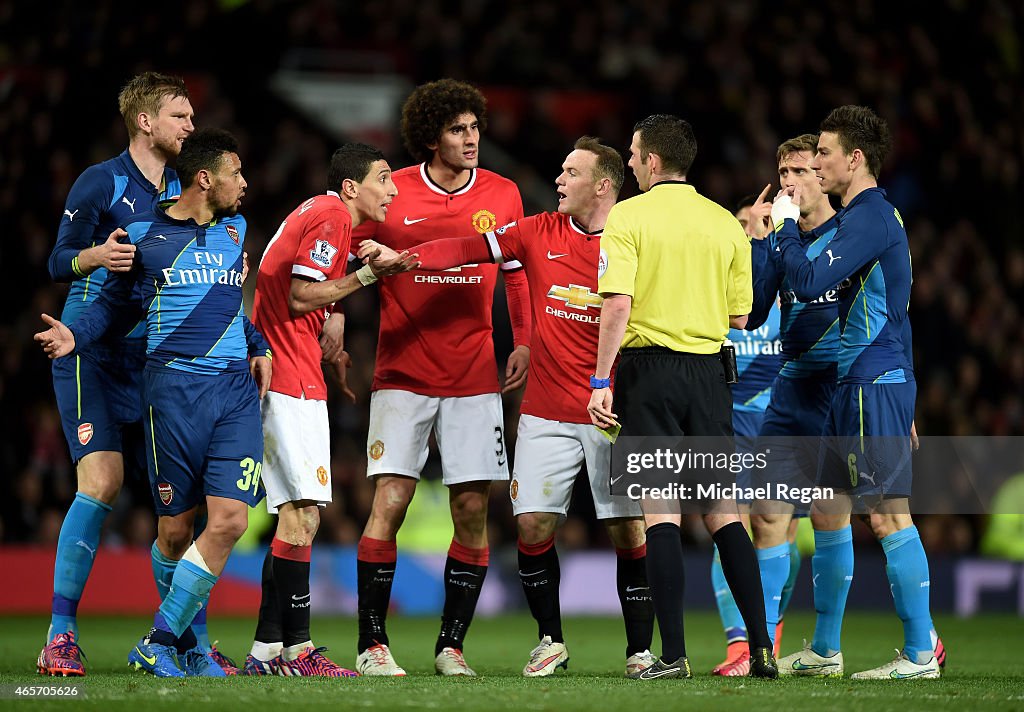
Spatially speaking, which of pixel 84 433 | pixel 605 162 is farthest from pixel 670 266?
pixel 84 433

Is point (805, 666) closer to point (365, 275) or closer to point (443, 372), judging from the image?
point (443, 372)

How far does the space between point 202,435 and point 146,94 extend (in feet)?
6.03

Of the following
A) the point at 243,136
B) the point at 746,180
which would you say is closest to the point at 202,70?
the point at 243,136

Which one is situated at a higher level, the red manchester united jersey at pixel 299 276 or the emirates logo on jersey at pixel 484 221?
the emirates logo on jersey at pixel 484 221

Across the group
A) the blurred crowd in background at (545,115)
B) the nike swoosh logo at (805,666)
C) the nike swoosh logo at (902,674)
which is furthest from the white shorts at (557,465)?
the blurred crowd in background at (545,115)

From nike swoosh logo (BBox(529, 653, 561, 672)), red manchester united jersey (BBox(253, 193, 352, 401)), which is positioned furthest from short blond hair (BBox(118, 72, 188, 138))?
nike swoosh logo (BBox(529, 653, 561, 672))

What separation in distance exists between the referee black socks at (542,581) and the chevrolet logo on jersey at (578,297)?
47.5 inches

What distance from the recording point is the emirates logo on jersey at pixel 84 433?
646 cm

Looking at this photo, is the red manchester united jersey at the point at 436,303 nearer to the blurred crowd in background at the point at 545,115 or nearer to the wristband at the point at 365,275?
the wristband at the point at 365,275

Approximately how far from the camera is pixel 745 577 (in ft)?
19.2

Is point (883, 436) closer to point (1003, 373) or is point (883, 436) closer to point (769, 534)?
point (769, 534)

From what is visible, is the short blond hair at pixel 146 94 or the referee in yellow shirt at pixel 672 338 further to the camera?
the short blond hair at pixel 146 94

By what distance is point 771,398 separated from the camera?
7.15 meters

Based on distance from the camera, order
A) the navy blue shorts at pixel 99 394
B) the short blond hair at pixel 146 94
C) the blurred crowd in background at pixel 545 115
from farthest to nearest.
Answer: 1. the blurred crowd in background at pixel 545 115
2. the short blond hair at pixel 146 94
3. the navy blue shorts at pixel 99 394
